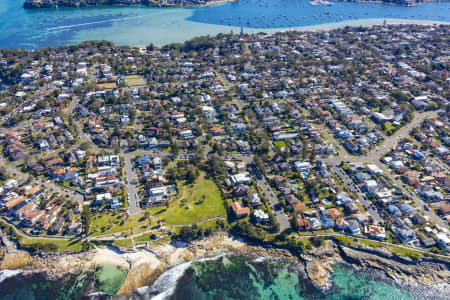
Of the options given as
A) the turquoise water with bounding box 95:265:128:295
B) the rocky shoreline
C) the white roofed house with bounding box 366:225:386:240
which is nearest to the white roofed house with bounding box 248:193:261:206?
the rocky shoreline

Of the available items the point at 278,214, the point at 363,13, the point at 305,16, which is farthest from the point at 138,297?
the point at 363,13

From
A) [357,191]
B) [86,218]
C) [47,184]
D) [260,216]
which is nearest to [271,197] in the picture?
[260,216]

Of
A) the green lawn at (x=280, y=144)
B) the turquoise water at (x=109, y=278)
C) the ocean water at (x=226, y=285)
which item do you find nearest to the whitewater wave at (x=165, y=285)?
the ocean water at (x=226, y=285)

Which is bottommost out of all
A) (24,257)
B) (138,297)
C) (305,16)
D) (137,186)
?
(138,297)

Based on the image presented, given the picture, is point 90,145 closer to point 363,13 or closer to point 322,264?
point 322,264

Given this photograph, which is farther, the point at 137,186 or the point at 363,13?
the point at 363,13

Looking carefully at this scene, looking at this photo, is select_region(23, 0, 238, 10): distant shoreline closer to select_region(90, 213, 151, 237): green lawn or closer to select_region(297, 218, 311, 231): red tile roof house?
select_region(90, 213, 151, 237): green lawn
